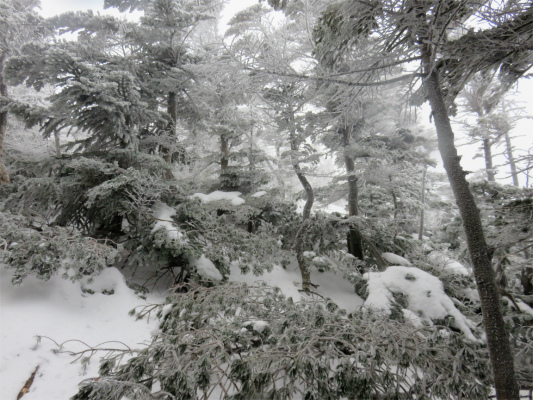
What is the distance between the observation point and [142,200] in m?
4.99

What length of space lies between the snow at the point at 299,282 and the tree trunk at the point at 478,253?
3.10 m

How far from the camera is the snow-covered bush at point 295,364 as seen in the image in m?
2.09

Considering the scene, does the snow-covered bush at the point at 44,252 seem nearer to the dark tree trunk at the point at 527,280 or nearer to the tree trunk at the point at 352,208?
the tree trunk at the point at 352,208

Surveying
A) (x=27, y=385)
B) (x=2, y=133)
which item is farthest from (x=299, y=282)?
(x=2, y=133)

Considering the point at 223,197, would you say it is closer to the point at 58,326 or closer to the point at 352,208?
the point at 352,208

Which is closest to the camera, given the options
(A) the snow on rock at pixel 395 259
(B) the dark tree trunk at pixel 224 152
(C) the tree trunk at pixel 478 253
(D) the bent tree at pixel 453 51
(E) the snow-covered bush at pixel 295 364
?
(E) the snow-covered bush at pixel 295 364

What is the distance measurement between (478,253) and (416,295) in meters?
1.65

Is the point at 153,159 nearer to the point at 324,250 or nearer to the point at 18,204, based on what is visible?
the point at 18,204

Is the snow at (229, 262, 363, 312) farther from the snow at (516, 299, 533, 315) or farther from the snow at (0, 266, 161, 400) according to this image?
the snow at (516, 299, 533, 315)

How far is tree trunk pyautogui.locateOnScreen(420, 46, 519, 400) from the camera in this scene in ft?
8.92

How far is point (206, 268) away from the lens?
4977mm

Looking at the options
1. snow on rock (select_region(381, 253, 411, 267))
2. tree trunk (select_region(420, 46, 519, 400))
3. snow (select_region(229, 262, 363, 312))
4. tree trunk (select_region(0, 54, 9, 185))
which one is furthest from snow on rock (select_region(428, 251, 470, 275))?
tree trunk (select_region(0, 54, 9, 185))

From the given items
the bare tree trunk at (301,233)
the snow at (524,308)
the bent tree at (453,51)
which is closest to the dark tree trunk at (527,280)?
the snow at (524,308)

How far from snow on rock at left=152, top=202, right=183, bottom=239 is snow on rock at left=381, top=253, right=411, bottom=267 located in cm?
500
